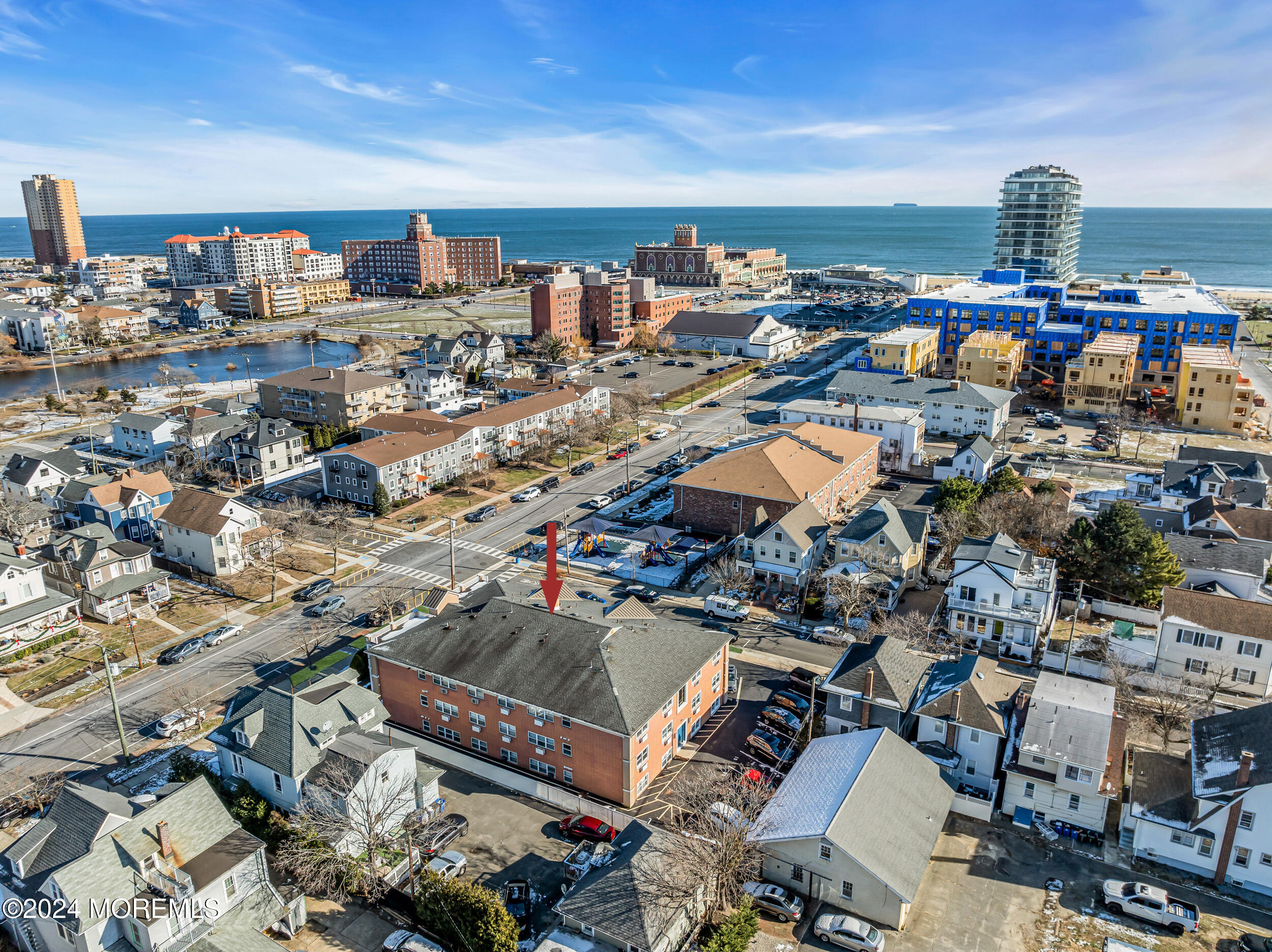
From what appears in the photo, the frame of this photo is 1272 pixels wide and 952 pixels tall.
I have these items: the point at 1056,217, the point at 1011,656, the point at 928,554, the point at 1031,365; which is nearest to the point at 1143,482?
the point at 928,554

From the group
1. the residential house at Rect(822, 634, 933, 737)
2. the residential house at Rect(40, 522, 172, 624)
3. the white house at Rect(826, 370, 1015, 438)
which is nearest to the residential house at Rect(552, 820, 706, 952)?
the residential house at Rect(822, 634, 933, 737)

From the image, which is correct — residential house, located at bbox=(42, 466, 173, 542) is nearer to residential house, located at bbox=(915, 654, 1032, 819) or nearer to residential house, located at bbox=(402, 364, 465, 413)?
residential house, located at bbox=(402, 364, 465, 413)

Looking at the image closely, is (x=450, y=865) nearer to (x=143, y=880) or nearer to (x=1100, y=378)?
(x=143, y=880)

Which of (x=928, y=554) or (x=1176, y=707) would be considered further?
(x=928, y=554)

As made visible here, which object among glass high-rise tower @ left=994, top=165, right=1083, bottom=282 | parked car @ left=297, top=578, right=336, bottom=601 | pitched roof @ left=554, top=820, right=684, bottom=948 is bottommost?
parked car @ left=297, top=578, right=336, bottom=601

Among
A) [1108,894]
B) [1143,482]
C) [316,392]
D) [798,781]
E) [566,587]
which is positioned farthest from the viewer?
[316,392]

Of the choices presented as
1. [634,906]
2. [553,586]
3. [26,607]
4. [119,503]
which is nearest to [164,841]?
[634,906]

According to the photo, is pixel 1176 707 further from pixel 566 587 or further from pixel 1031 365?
pixel 1031 365
